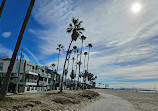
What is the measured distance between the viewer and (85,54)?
276ft

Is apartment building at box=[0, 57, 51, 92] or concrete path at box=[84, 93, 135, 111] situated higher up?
apartment building at box=[0, 57, 51, 92]

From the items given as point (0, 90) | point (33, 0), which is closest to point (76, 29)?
point (33, 0)

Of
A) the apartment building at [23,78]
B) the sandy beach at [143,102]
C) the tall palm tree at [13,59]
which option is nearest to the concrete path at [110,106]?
the sandy beach at [143,102]

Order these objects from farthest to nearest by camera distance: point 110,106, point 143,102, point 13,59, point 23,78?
point 23,78 → point 143,102 → point 110,106 → point 13,59

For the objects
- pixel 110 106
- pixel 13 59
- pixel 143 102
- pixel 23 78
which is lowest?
pixel 143 102

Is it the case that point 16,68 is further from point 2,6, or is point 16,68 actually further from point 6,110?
point 6,110

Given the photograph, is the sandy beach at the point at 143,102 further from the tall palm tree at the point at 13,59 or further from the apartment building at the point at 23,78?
the apartment building at the point at 23,78

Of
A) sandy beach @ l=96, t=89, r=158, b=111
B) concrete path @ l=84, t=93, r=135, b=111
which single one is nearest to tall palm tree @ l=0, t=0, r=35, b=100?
concrete path @ l=84, t=93, r=135, b=111

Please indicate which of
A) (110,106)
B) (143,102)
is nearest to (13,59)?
(110,106)

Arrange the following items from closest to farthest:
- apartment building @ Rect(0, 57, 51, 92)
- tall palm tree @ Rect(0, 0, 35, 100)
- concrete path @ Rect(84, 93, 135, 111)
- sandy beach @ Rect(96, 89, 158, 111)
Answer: tall palm tree @ Rect(0, 0, 35, 100), concrete path @ Rect(84, 93, 135, 111), sandy beach @ Rect(96, 89, 158, 111), apartment building @ Rect(0, 57, 51, 92)

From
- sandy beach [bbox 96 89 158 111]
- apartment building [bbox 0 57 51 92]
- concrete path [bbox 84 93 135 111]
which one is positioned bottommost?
sandy beach [bbox 96 89 158 111]

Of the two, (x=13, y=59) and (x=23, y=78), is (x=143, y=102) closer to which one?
(x=13, y=59)

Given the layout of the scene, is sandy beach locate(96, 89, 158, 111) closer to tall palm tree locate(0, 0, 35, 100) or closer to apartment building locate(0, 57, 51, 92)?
tall palm tree locate(0, 0, 35, 100)

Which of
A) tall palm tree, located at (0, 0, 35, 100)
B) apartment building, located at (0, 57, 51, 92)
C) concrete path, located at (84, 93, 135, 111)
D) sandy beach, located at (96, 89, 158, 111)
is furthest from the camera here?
apartment building, located at (0, 57, 51, 92)
